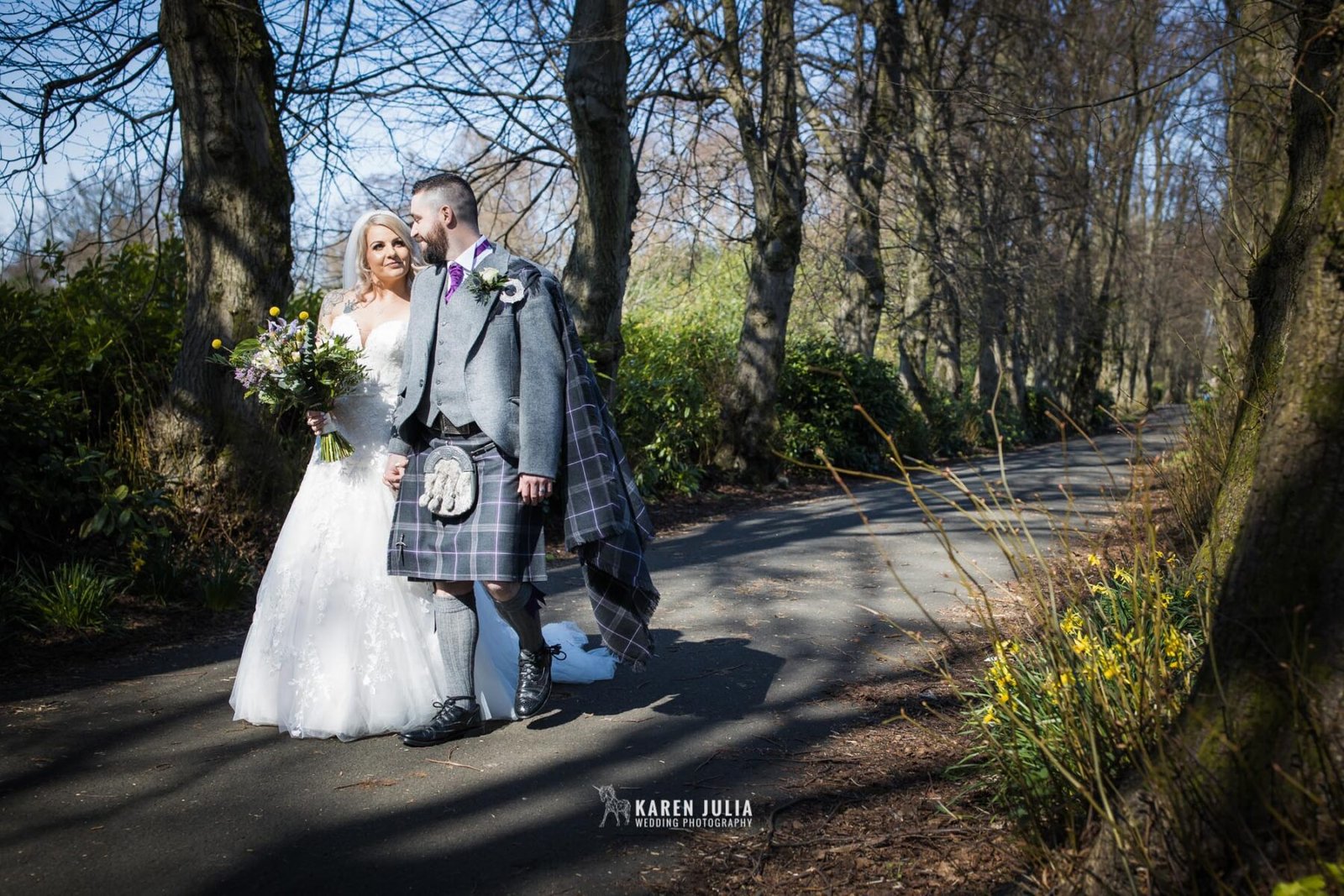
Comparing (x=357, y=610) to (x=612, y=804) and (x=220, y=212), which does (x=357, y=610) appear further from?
(x=220, y=212)

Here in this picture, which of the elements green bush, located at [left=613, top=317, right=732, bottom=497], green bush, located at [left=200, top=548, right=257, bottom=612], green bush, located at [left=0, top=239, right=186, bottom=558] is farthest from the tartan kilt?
green bush, located at [left=613, top=317, right=732, bottom=497]

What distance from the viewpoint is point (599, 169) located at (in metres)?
9.84

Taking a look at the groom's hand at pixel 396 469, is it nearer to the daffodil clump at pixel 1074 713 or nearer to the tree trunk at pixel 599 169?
the daffodil clump at pixel 1074 713

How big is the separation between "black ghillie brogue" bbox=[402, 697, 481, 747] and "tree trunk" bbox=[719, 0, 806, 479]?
387 inches

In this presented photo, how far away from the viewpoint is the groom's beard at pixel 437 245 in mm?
4484

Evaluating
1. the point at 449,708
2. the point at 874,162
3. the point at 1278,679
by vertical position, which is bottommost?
the point at 449,708

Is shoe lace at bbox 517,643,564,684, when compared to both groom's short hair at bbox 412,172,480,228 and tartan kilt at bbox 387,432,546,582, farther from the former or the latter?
groom's short hair at bbox 412,172,480,228

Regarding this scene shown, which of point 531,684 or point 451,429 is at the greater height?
point 451,429

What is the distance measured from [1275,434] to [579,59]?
8.26 metres

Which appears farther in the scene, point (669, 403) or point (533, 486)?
point (669, 403)

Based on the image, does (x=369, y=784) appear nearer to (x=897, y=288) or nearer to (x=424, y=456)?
(x=424, y=456)

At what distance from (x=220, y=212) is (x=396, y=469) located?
4.51 meters

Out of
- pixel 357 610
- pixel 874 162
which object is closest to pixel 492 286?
pixel 357 610

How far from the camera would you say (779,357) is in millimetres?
14531
